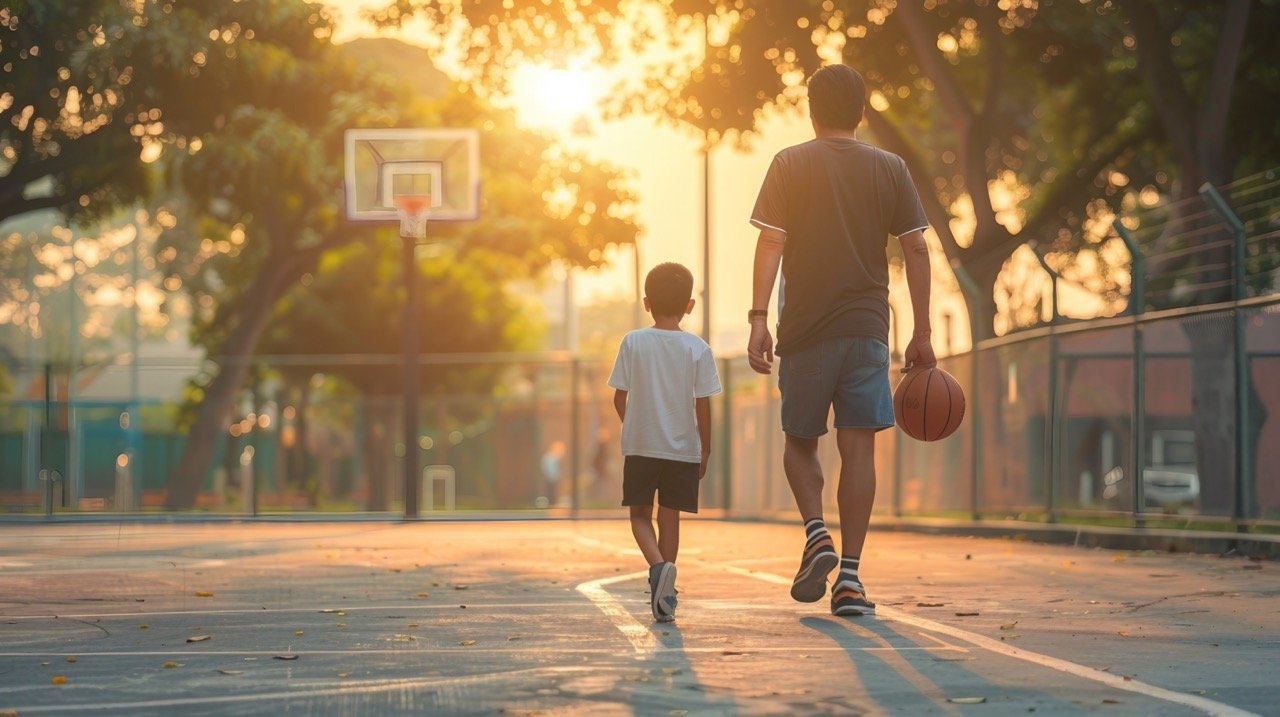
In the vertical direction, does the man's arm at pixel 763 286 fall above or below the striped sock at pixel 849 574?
above

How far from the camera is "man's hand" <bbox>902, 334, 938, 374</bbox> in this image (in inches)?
324

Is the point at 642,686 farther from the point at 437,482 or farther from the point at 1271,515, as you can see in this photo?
the point at 437,482

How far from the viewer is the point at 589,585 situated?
383 inches

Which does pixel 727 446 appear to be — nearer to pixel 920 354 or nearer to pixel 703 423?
pixel 920 354

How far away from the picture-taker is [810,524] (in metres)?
7.83

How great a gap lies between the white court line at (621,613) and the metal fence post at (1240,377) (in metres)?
4.20

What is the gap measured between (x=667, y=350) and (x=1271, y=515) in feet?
19.2

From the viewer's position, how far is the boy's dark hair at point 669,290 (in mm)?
8273

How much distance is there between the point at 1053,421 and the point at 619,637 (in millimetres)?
9656

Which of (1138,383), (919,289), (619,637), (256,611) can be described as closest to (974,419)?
(1138,383)

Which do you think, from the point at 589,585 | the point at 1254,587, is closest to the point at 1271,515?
the point at 1254,587

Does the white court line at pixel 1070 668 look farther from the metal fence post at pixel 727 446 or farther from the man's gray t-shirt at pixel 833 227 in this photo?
the metal fence post at pixel 727 446

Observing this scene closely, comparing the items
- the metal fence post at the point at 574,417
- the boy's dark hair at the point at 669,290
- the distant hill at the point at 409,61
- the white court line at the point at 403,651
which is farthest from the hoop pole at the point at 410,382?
the distant hill at the point at 409,61

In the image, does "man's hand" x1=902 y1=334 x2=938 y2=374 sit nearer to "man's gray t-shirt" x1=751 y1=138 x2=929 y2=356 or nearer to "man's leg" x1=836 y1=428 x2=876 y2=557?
"man's gray t-shirt" x1=751 y1=138 x2=929 y2=356
